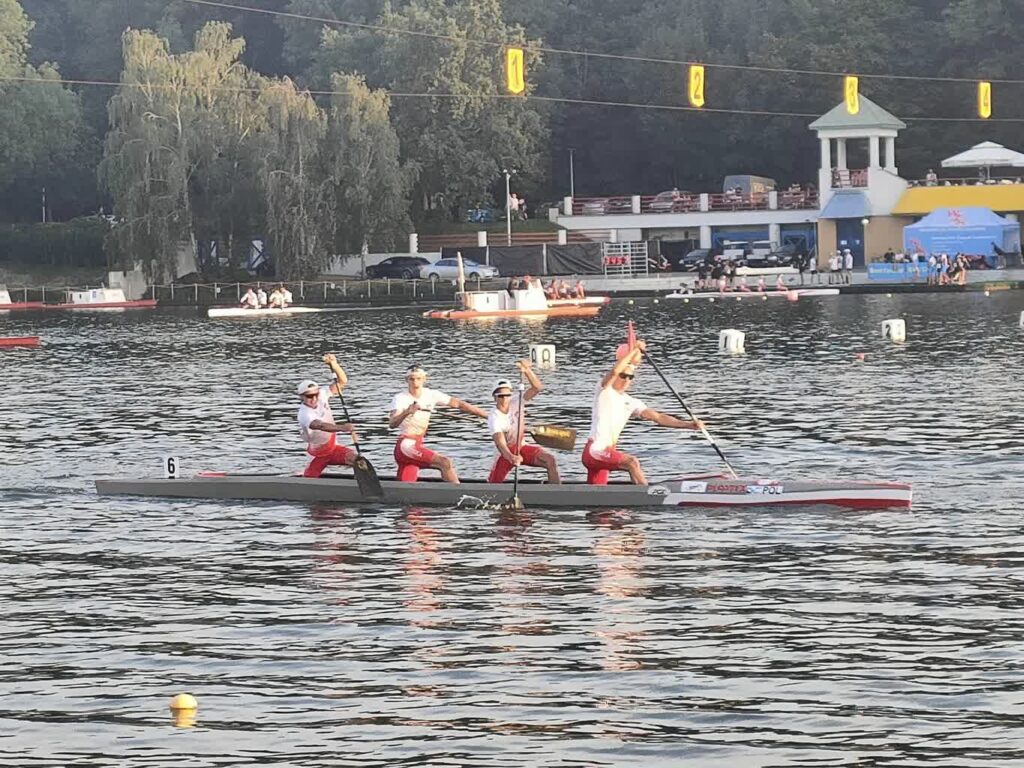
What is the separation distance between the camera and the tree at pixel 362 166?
318ft

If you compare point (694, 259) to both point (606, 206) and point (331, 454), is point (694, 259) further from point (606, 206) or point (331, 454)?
point (331, 454)

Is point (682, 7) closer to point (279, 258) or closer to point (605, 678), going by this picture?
point (279, 258)

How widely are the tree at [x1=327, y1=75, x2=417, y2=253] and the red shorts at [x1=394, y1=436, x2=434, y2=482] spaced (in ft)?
226

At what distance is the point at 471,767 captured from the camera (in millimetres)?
15500

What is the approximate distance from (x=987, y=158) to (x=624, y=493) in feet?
244

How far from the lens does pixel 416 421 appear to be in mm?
28359

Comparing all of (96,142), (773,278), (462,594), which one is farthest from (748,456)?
(96,142)

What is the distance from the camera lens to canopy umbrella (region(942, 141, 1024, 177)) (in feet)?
318

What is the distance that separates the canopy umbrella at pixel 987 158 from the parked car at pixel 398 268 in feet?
85.1

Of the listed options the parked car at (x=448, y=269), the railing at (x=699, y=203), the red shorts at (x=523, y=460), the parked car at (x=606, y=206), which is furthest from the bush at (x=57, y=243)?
the red shorts at (x=523, y=460)

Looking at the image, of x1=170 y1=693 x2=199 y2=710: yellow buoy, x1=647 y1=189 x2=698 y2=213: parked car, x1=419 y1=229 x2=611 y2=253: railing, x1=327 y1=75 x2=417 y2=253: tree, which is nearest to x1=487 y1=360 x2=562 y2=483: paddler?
x1=170 y1=693 x2=199 y2=710: yellow buoy

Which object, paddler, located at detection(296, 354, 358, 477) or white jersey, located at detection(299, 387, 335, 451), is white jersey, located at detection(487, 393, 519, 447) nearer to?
paddler, located at detection(296, 354, 358, 477)

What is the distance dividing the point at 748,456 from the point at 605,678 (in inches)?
627

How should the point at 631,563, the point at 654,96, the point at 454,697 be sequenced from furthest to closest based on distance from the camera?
1. the point at 654,96
2. the point at 631,563
3. the point at 454,697
